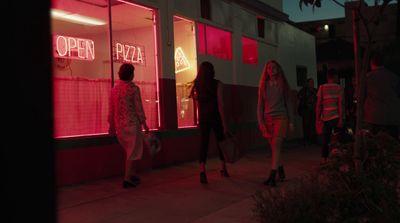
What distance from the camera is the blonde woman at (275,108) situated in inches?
303

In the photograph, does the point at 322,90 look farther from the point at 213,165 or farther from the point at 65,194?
the point at 65,194

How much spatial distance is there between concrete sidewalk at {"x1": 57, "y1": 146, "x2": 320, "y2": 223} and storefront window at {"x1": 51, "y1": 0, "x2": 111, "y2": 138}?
1.04 meters

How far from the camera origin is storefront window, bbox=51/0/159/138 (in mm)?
8023

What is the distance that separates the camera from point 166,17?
1006 centimetres

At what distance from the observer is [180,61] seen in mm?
10977

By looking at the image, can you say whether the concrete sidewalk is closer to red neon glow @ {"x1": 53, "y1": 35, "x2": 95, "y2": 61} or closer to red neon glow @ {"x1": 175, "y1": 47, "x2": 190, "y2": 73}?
red neon glow @ {"x1": 53, "y1": 35, "x2": 95, "y2": 61}

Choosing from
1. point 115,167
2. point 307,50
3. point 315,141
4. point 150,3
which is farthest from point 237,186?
point 307,50

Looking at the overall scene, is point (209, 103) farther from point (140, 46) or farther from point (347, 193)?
point (347, 193)

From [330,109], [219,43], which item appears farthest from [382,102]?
[219,43]

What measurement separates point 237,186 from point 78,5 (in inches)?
155

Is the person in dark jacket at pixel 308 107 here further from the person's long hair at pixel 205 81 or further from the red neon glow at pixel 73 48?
the red neon glow at pixel 73 48

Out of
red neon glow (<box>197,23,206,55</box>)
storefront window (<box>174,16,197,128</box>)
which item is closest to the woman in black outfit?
storefront window (<box>174,16,197,128</box>)

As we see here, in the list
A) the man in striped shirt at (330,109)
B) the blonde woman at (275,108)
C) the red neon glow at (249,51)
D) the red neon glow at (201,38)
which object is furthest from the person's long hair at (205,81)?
the red neon glow at (249,51)

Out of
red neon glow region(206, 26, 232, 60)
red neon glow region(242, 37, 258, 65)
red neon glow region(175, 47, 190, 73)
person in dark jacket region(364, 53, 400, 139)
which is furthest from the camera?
red neon glow region(242, 37, 258, 65)
